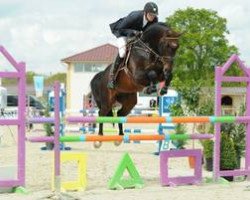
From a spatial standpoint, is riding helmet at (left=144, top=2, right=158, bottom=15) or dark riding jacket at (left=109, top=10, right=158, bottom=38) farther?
dark riding jacket at (left=109, top=10, right=158, bottom=38)

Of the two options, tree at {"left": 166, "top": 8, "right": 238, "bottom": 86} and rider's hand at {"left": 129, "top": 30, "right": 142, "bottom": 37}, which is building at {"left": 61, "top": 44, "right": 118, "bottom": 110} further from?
rider's hand at {"left": 129, "top": 30, "right": 142, "bottom": 37}

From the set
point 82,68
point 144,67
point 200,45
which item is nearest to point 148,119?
point 144,67

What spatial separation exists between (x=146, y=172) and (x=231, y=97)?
152 ft

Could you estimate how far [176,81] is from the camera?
50938 mm

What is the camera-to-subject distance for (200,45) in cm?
5494

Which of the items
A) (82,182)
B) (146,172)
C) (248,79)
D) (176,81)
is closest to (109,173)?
(146,172)

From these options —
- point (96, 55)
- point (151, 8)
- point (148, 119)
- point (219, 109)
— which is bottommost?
point (148, 119)

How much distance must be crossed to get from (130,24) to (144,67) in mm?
733

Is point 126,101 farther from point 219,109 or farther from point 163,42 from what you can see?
point 163,42

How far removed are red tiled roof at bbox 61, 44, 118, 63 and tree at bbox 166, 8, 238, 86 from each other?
6171 mm

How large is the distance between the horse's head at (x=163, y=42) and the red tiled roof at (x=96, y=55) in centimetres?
4267

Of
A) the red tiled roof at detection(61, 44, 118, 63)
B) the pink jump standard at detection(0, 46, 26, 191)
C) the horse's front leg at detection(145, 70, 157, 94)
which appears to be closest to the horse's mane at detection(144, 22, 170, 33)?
the horse's front leg at detection(145, 70, 157, 94)

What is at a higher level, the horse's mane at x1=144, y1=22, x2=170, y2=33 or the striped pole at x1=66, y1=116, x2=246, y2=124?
the horse's mane at x1=144, y1=22, x2=170, y2=33

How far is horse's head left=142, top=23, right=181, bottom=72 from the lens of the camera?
24.5ft
